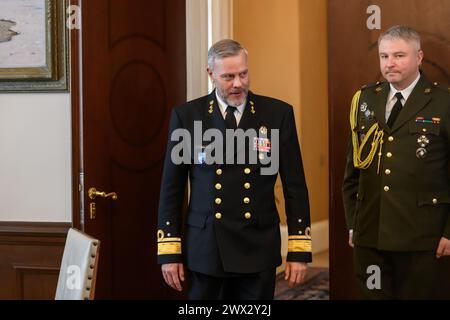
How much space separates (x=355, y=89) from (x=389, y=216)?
83cm

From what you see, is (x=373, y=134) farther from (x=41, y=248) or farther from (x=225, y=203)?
(x=41, y=248)

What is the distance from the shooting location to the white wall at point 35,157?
11.6 feet

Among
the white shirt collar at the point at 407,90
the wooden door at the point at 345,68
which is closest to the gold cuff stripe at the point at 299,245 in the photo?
the white shirt collar at the point at 407,90

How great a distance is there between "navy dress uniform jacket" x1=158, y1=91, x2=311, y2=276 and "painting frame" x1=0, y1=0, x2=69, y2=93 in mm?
1006

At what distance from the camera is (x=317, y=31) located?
6.64m

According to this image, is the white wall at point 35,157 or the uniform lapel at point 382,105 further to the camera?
the white wall at point 35,157

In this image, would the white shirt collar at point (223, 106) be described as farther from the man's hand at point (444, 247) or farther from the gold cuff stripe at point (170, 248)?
the man's hand at point (444, 247)

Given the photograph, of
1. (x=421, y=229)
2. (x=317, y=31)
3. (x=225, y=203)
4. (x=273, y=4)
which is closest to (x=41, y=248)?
(x=225, y=203)

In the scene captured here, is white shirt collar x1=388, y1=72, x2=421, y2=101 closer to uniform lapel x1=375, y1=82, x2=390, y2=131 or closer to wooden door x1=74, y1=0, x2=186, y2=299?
uniform lapel x1=375, y1=82, x2=390, y2=131

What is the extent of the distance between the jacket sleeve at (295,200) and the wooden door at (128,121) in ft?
3.06

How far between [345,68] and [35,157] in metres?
1.65

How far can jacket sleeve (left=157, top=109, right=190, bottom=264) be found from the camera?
2.72 metres

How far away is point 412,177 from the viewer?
2.87 metres

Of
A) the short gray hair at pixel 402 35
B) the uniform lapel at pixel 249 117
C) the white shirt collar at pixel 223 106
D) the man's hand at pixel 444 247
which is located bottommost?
the man's hand at pixel 444 247
